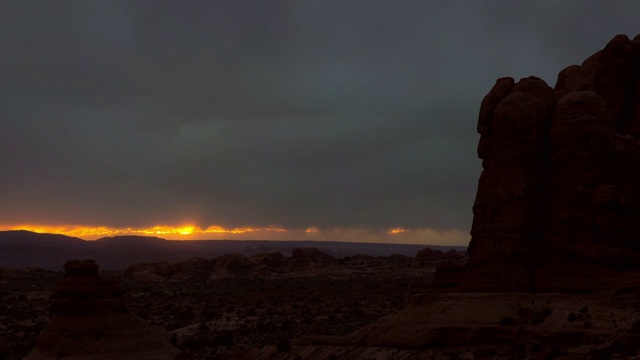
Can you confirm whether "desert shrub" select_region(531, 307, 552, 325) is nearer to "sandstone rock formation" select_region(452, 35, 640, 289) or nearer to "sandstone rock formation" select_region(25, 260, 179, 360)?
"sandstone rock formation" select_region(452, 35, 640, 289)

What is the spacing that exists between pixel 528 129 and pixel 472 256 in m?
6.35

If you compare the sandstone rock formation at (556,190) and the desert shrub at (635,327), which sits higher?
the sandstone rock formation at (556,190)

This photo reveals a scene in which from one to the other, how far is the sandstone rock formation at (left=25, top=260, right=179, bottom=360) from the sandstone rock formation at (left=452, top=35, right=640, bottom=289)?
16290 mm

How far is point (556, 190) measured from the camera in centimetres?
2836

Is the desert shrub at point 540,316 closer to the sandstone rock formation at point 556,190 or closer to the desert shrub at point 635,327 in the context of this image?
the sandstone rock formation at point 556,190

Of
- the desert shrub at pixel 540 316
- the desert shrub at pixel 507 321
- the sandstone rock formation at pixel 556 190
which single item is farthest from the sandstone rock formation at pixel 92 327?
the desert shrub at pixel 540 316

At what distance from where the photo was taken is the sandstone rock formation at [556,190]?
26844mm

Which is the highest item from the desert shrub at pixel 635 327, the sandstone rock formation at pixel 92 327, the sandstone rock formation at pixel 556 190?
the sandstone rock formation at pixel 556 190

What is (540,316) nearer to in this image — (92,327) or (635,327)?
(635,327)

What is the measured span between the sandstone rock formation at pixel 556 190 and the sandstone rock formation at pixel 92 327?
16.3 meters

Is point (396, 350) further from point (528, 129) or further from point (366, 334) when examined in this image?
point (528, 129)

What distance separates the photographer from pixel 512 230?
2864cm

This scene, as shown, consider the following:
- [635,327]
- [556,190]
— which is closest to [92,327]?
[556,190]

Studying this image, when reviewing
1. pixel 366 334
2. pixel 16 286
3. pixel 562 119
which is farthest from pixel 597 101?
pixel 16 286
